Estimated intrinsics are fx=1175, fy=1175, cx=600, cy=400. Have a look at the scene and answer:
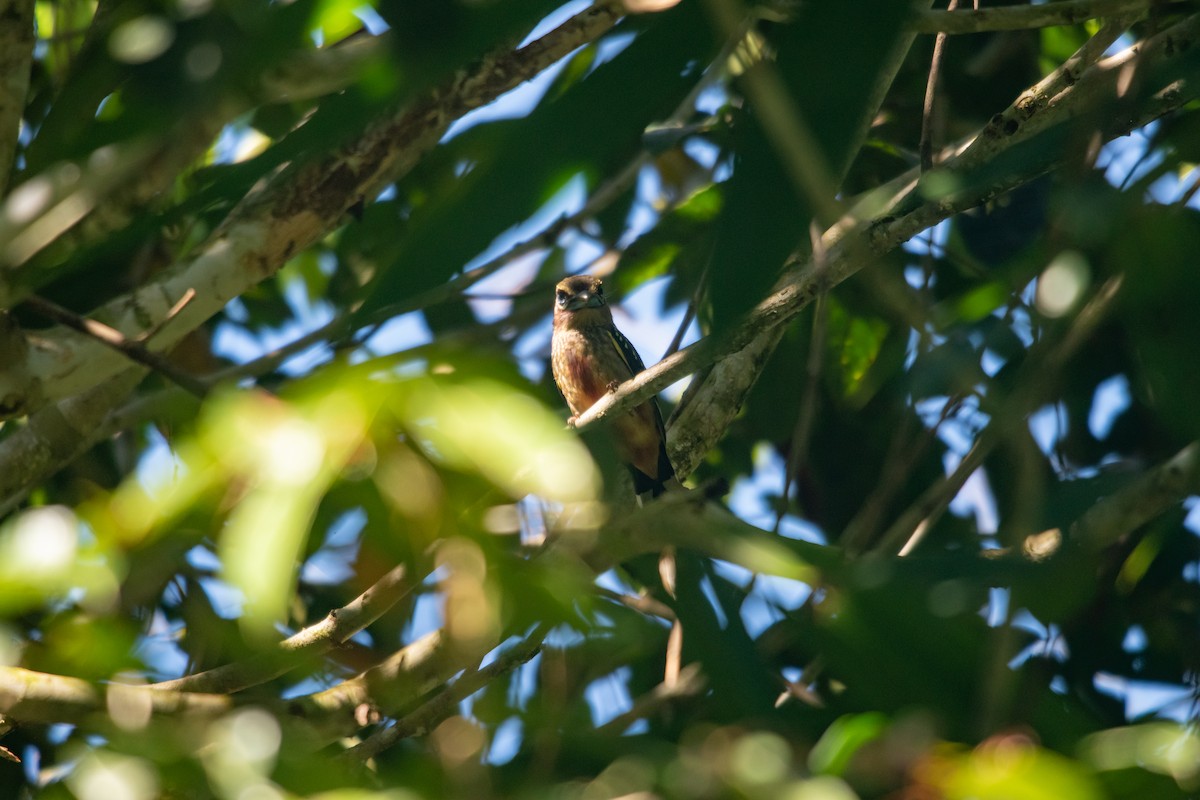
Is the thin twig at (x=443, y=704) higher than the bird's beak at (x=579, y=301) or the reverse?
the reverse

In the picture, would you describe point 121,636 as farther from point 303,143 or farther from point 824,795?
point 824,795

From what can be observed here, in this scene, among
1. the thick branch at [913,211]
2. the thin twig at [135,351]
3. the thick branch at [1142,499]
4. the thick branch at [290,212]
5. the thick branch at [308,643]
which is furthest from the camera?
the thick branch at [290,212]

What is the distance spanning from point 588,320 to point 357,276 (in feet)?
5.78

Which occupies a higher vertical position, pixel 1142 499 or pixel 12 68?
pixel 12 68

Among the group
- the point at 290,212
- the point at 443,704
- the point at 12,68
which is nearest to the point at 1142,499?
the point at 443,704

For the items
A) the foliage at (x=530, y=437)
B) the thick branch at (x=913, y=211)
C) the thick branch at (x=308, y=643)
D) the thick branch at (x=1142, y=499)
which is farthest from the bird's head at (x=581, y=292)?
the thick branch at (x=1142, y=499)

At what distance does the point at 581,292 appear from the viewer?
6203 millimetres

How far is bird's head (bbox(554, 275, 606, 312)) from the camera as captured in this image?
6.16 m

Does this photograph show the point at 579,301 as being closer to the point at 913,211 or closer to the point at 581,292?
the point at 581,292

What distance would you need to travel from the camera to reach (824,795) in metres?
1.26

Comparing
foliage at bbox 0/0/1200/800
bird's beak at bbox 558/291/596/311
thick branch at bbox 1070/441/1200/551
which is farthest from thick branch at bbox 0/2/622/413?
bird's beak at bbox 558/291/596/311

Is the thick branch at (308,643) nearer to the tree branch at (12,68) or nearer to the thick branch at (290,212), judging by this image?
the thick branch at (290,212)

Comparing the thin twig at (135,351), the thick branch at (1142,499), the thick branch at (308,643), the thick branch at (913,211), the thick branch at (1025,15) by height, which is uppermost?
the thin twig at (135,351)

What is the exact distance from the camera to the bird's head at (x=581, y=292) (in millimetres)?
6164
